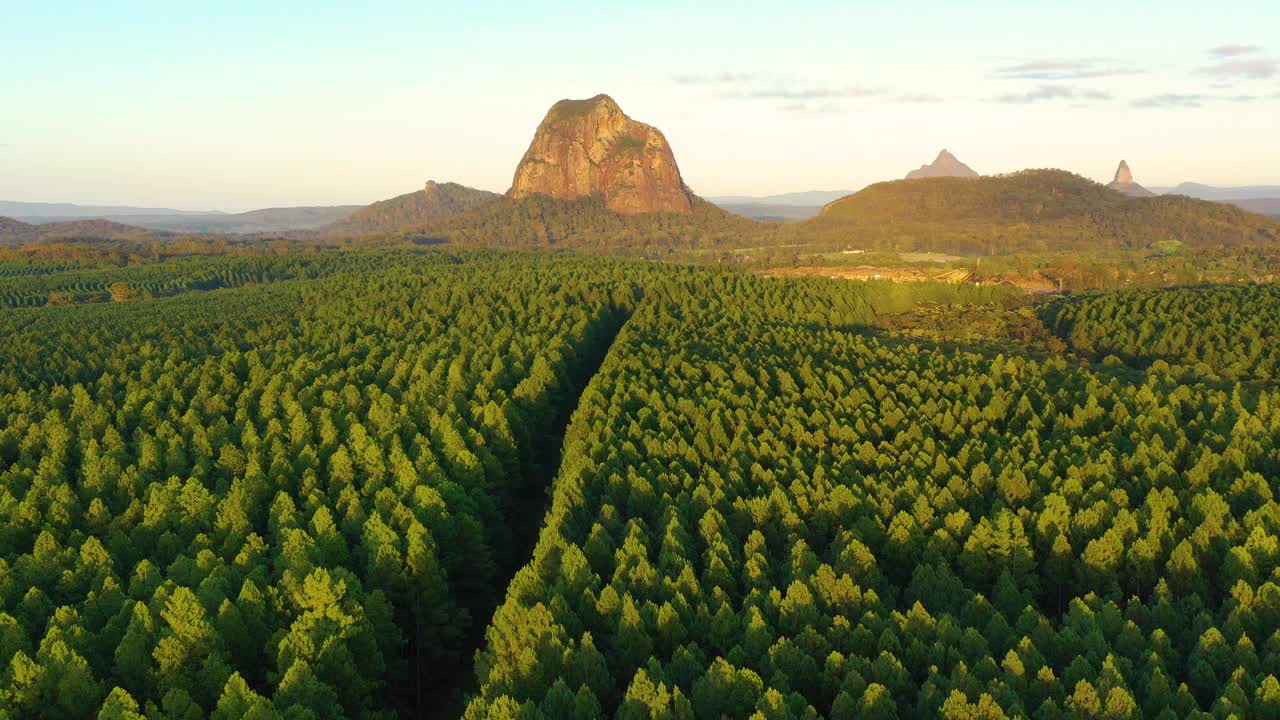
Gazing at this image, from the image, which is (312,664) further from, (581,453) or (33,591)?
(581,453)

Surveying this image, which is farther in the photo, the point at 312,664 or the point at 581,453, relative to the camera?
the point at 581,453

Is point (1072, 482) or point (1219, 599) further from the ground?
point (1072, 482)

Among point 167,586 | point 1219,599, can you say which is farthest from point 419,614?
point 1219,599

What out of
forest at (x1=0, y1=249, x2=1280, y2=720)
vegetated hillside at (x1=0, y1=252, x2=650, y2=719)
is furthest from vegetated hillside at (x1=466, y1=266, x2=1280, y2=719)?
vegetated hillside at (x1=0, y1=252, x2=650, y2=719)

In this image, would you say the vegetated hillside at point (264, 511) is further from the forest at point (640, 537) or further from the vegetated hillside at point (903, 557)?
the vegetated hillside at point (903, 557)

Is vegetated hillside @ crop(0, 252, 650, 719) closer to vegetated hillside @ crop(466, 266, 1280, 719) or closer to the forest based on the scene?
the forest

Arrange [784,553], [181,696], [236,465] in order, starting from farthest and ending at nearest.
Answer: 1. [236,465]
2. [784,553]
3. [181,696]
